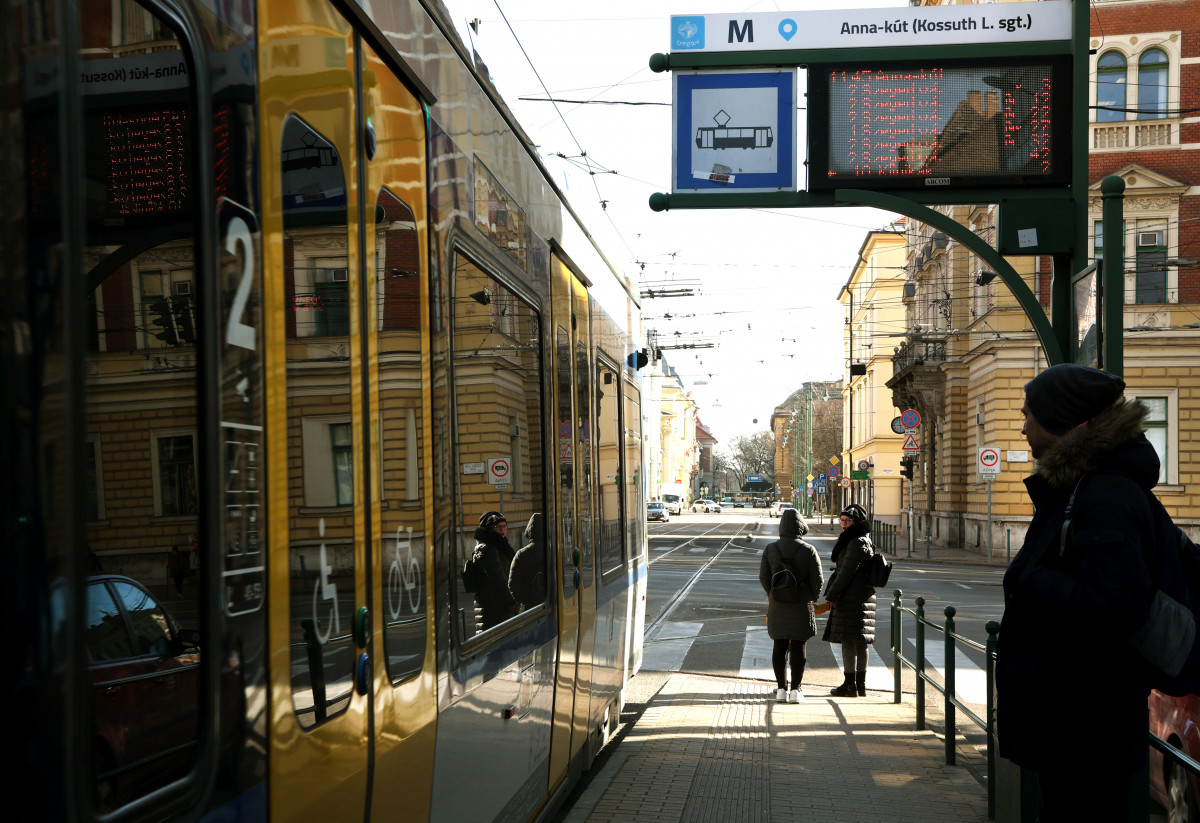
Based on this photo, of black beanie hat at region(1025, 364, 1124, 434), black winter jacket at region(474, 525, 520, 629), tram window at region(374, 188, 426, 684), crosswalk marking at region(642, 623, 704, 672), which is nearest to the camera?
tram window at region(374, 188, 426, 684)

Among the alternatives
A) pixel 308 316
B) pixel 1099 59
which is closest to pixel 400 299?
pixel 308 316

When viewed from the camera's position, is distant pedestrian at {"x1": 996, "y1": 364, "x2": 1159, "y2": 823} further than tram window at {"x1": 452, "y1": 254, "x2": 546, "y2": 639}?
No

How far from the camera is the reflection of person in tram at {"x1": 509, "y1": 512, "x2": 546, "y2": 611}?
452 centimetres

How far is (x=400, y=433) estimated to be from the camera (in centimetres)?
304

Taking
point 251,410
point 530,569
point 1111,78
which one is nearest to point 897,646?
point 530,569

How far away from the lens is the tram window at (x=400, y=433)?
9.51 feet

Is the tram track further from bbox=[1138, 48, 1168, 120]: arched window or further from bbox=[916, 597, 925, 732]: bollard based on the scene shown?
bbox=[1138, 48, 1168, 120]: arched window

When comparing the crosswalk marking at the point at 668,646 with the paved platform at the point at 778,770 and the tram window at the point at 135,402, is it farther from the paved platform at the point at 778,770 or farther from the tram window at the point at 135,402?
the tram window at the point at 135,402

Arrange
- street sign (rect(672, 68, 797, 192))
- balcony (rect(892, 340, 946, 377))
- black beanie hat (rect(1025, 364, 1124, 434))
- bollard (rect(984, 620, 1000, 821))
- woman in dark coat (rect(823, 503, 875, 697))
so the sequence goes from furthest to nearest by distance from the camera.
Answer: balcony (rect(892, 340, 946, 377))
woman in dark coat (rect(823, 503, 875, 697))
street sign (rect(672, 68, 797, 192))
bollard (rect(984, 620, 1000, 821))
black beanie hat (rect(1025, 364, 1124, 434))

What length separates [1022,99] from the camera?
6266 mm

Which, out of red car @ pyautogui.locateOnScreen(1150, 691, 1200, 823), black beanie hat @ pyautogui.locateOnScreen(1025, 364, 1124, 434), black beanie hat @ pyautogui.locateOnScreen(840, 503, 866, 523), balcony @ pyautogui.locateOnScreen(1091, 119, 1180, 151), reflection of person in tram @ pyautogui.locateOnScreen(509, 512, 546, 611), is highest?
balcony @ pyautogui.locateOnScreen(1091, 119, 1180, 151)

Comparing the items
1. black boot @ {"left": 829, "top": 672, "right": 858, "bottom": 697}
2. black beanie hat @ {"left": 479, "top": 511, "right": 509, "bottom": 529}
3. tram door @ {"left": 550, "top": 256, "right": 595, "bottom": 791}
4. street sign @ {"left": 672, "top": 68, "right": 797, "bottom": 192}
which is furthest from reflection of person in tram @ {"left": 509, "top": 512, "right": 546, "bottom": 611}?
black boot @ {"left": 829, "top": 672, "right": 858, "bottom": 697}

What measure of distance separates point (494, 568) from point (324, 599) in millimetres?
1642

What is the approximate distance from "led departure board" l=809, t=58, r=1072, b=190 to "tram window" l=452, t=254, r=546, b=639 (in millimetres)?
2382
